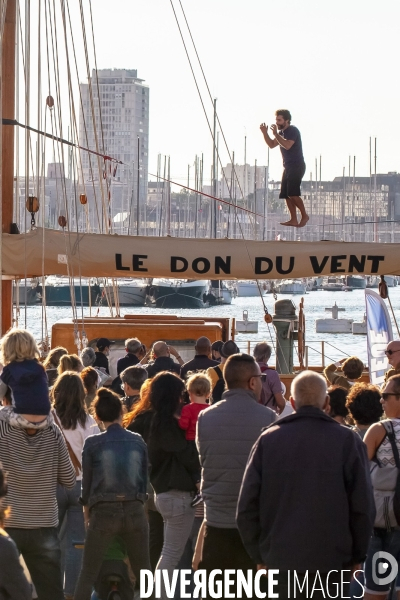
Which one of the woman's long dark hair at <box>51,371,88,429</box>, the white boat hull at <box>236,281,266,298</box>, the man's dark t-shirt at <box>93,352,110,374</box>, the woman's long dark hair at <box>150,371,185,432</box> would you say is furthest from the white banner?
the white boat hull at <box>236,281,266,298</box>

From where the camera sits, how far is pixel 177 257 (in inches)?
523

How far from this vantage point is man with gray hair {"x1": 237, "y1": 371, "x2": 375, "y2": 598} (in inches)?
206

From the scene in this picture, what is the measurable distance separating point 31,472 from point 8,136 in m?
8.10

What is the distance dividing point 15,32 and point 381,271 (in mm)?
5552

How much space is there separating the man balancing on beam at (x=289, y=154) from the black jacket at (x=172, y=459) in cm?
655

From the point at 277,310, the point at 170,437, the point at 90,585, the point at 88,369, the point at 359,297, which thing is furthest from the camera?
the point at 359,297

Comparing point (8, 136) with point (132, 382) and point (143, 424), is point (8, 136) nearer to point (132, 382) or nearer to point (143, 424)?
point (132, 382)

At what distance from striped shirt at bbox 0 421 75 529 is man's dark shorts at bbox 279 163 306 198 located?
771 centimetres

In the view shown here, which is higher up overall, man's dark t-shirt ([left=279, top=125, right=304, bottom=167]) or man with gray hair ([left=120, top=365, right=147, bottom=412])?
man's dark t-shirt ([left=279, top=125, right=304, bottom=167])

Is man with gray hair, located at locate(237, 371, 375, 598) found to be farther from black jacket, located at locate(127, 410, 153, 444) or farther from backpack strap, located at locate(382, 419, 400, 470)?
black jacket, located at locate(127, 410, 153, 444)

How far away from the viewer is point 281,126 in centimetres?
1328

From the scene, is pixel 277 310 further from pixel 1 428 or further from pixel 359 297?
pixel 359 297

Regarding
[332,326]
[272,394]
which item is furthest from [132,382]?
[332,326]

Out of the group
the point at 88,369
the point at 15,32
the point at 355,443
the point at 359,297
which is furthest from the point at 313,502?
the point at 359,297
